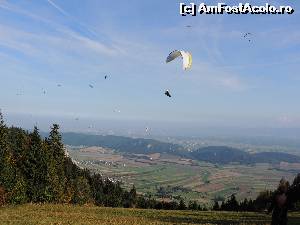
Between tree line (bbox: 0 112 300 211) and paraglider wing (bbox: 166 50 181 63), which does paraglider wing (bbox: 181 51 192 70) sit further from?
tree line (bbox: 0 112 300 211)

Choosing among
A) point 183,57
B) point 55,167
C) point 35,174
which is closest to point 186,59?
point 183,57

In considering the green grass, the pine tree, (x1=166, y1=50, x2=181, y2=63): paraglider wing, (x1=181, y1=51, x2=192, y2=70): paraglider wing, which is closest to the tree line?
the pine tree

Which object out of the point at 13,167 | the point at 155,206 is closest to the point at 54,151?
the point at 13,167

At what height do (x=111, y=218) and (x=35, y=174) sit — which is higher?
(x=35, y=174)

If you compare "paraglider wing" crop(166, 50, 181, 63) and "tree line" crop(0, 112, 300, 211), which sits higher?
"paraglider wing" crop(166, 50, 181, 63)

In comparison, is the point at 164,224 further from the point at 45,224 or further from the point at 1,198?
the point at 1,198

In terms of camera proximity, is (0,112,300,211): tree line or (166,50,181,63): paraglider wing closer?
(166,50,181,63): paraglider wing

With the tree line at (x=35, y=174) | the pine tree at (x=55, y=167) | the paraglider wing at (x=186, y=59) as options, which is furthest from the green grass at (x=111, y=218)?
the pine tree at (x=55, y=167)

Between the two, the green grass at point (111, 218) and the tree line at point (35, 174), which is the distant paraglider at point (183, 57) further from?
the tree line at point (35, 174)

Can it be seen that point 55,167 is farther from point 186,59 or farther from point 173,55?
point 186,59

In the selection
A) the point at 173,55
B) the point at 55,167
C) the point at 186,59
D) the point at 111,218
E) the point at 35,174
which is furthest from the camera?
the point at 55,167

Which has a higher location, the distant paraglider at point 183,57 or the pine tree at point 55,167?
the distant paraglider at point 183,57

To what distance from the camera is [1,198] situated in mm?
64688

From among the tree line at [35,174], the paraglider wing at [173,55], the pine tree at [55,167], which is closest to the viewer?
the paraglider wing at [173,55]
